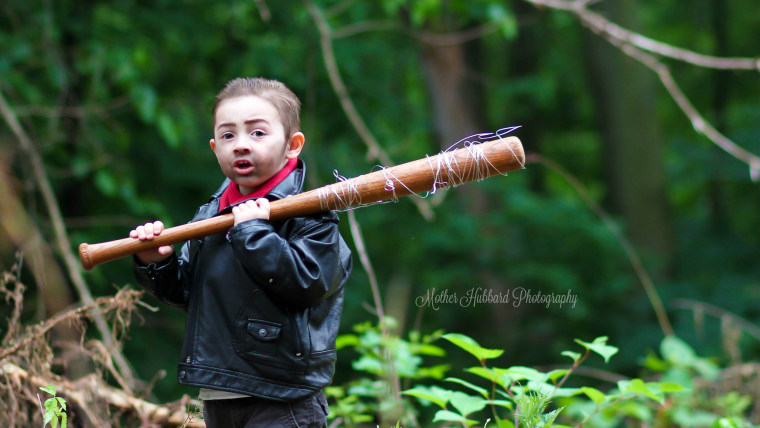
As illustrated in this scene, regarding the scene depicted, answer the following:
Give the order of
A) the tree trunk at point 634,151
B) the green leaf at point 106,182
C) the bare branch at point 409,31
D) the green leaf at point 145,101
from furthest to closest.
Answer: the tree trunk at point 634,151
the green leaf at point 106,182
the green leaf at point 145,101
the bare branch at point 409,31

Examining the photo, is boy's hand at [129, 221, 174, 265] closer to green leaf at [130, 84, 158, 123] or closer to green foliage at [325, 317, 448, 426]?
green foliage at [325, 317, 448, 426]

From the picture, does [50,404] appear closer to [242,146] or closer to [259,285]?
[259,285]

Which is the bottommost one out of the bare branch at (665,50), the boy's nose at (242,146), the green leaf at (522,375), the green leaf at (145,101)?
the green leaf at (522,375)

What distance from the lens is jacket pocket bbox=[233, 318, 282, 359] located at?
6.92ft

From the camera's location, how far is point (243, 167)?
2.21 meters

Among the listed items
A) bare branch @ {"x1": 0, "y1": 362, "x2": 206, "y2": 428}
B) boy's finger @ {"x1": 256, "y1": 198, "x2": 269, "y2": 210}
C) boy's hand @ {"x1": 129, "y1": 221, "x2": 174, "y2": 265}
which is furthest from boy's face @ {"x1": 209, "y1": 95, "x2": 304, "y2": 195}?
bare branch @ {"x1": 0, "y1": 362, "x2": 206, "y2": 428}

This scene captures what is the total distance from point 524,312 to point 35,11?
6.22m

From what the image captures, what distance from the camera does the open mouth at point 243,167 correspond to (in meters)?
2.20

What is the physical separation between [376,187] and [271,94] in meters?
0.40

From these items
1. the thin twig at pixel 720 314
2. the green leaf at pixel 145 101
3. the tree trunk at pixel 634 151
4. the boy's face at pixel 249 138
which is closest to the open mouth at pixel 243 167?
the boy's face at pixel 249 138

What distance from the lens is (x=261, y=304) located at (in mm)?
2125

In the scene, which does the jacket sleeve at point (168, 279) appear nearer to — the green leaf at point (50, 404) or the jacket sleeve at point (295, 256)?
the jacket sleeve at point (295, 256)

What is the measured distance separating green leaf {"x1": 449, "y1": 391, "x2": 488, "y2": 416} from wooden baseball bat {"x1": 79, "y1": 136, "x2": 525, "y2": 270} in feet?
2.48

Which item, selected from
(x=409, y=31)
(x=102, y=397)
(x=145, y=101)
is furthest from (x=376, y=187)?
(x=409, y=31)
